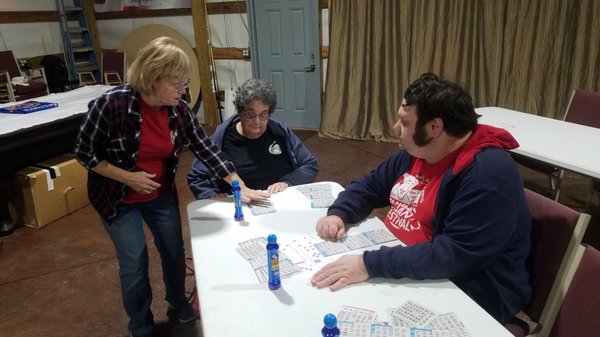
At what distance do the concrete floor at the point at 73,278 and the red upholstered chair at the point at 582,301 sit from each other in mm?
1499

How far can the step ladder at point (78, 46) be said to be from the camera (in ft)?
20.6

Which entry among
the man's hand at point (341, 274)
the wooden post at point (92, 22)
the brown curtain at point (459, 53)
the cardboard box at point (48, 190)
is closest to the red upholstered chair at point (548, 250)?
the man's hand at point (341, 274)

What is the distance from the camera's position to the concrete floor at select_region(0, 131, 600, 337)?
210 centimetres

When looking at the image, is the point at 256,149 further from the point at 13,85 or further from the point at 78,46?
the point at 78,46

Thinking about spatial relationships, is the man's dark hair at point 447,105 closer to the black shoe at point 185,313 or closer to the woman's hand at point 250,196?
the woman's hand at point 250,196

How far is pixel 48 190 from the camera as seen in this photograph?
3.15 metres

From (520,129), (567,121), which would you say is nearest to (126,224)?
(520,129)

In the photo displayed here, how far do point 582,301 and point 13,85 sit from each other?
20.2 ft

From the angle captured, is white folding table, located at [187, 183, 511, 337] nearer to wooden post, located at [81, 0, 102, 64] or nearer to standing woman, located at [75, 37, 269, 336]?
standing woman, located at [75, 37, 269, 336]

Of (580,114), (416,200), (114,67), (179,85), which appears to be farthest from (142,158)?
(114,67)

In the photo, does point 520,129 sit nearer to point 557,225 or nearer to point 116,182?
point 557,225

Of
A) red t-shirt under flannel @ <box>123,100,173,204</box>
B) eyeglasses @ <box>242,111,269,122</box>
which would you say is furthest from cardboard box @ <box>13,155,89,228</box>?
eyeglasses @ <box>242,111,269,122</box>

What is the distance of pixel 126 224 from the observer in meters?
1.66

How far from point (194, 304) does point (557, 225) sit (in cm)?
165
